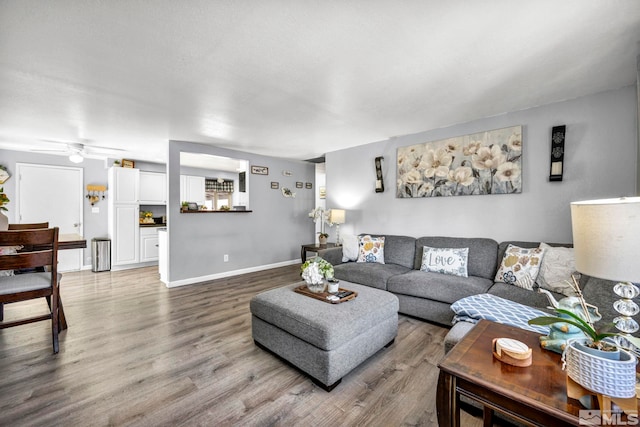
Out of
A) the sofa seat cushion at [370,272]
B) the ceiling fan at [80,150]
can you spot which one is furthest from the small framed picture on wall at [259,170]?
the sofa seat cushion at [370,272]

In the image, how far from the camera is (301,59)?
185cm

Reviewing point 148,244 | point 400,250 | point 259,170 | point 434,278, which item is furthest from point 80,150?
point 434,278

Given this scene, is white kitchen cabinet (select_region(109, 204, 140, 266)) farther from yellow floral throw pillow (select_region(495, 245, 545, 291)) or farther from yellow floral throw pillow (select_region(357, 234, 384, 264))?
yellow floral throw pillow (select_region(495, 245, 545, 291))

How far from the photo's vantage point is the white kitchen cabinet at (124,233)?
195 inches

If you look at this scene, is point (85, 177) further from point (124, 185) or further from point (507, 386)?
point (507, 386)

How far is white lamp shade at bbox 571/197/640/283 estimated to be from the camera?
0.82 metres

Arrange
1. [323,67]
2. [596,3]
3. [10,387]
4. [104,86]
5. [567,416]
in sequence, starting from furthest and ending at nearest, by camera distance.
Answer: [104,86] < [323,67] < [10,387] < [596,3] < [567,416]

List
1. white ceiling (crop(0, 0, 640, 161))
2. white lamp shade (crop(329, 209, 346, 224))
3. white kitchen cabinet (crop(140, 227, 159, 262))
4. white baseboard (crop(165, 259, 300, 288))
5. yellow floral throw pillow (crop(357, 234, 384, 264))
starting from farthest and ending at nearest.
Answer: white kitchen cabinet (crop(140, 227, 159, 262))
white lamp shade (crop(329, 209, 346, 224))
white baseboard (crop(165, 259, 300, 288))
yellow floral throw pillow (crop(357, 234, 384, 264))
white ceiling (crop(0, 0, 640, 161))

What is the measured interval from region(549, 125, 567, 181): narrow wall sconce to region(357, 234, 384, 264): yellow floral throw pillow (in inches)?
79.8

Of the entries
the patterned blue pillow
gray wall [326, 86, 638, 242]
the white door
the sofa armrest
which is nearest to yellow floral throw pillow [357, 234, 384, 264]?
the sofa armrest

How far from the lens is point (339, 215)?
431 cm

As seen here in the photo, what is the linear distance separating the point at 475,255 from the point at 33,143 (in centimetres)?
666

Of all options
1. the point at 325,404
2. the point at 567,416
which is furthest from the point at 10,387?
the point at 567,416

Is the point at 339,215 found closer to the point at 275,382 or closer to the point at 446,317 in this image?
the point at 446,317
